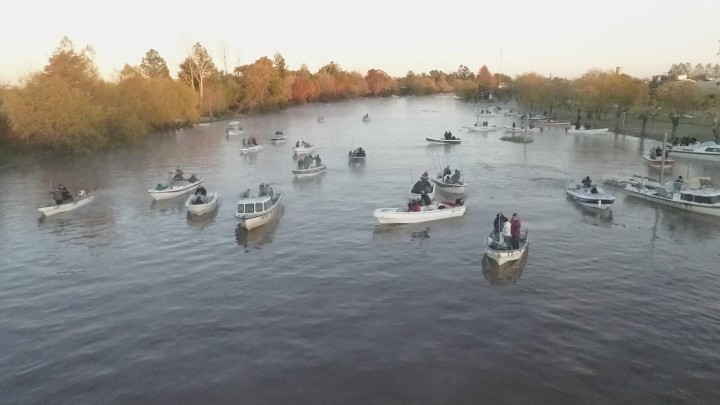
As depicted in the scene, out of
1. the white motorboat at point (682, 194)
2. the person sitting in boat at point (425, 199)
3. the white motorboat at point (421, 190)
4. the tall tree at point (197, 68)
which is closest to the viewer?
the person sitting in boat at point (425, 199)

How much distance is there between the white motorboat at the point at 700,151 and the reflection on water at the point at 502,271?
134ft

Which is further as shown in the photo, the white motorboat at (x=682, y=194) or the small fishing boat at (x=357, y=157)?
the small fishing boat at (x=357, y=157)

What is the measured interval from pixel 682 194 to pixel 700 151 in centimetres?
2463

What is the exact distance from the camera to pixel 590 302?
22016 mm

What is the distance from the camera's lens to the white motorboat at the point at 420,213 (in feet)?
108

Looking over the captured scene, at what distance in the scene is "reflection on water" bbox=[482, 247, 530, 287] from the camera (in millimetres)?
24641

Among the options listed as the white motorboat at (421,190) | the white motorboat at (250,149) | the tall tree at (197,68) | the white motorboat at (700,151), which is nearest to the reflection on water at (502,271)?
the white motorboat at (421,190)

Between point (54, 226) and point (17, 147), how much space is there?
1639 inches

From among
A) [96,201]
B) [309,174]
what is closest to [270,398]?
[96,201]

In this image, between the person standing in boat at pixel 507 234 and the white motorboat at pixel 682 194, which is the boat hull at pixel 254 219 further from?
the white motorboat at pixel 682 194

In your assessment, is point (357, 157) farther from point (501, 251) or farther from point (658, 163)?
point (501, 251)

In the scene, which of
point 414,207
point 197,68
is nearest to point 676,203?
point 414,207

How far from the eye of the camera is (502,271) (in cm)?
2558

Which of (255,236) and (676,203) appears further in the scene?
(676,203)
